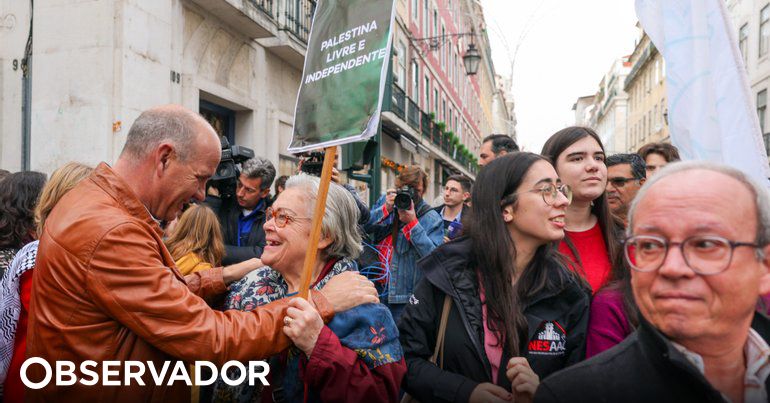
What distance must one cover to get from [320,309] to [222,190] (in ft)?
8.40

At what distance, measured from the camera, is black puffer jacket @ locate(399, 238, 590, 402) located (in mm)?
2273

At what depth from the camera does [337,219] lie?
2.70m

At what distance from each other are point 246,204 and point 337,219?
2.13 metres

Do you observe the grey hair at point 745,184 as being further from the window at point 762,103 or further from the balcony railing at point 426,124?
the window at point 762,103

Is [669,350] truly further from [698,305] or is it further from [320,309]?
[320,309]

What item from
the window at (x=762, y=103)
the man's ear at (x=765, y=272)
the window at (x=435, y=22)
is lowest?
the man's ear at (x=765, y=272)

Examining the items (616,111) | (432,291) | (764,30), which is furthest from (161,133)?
(616,111)

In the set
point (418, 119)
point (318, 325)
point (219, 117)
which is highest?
point (418, 119)

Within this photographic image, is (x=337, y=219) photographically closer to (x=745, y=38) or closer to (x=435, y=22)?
(x=435, y=22)

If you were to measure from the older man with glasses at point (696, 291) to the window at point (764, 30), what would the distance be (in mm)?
26655

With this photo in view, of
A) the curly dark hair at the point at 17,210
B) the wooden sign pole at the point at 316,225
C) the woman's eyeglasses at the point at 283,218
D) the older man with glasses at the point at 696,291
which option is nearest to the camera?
the older man with glasses at the point at 696,291

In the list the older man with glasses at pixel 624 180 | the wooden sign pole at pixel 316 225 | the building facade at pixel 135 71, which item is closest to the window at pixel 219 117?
the building facade at pixel 135 71

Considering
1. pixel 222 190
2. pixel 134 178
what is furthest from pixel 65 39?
pixel 134 178

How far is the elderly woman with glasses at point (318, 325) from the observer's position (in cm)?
218
